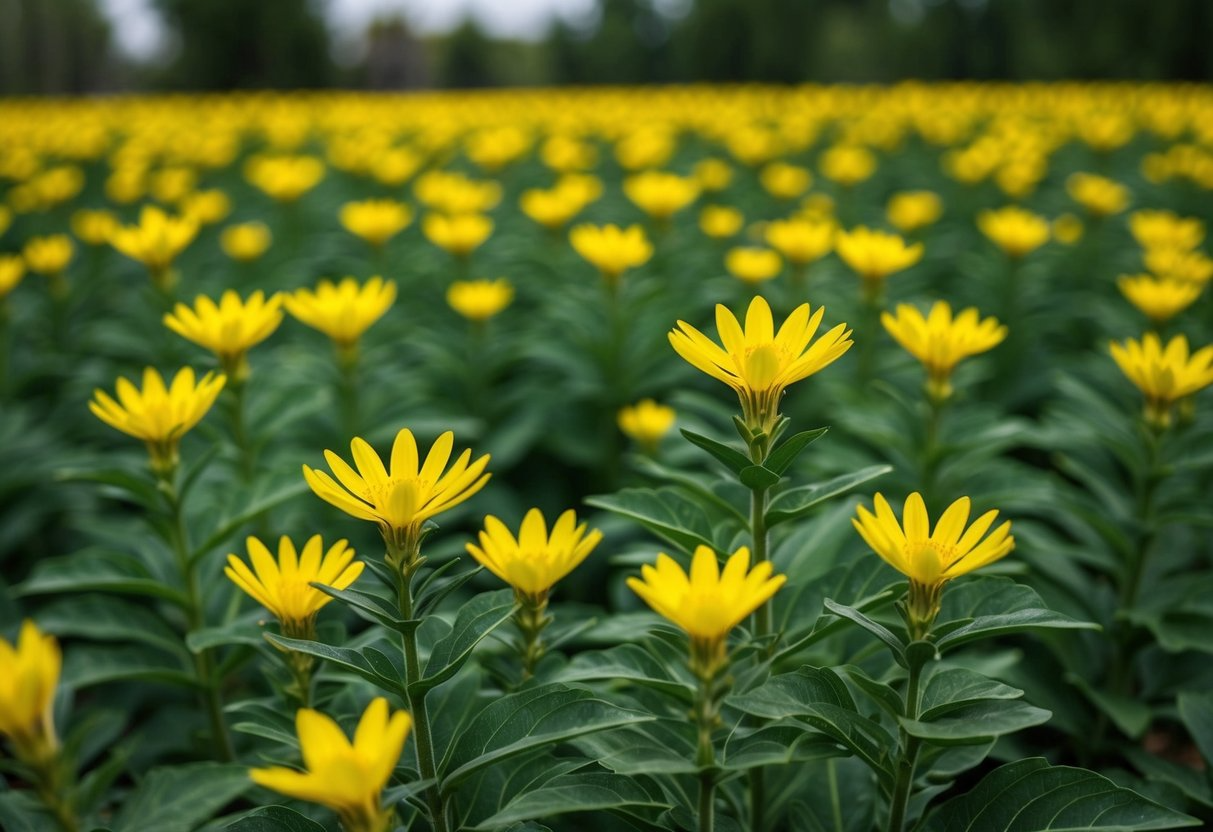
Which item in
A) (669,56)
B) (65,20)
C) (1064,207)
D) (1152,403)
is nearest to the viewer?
(1152,403)

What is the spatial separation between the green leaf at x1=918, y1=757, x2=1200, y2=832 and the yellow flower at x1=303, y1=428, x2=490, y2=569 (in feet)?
3.04

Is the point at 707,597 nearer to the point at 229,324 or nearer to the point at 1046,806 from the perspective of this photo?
the point at 1046,806

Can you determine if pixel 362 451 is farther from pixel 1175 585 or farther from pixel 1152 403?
pixel 1175 585

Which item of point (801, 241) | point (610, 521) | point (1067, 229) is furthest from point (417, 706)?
point (1067, 229)

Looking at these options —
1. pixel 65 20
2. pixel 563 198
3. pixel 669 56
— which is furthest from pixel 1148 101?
pixel 65 20

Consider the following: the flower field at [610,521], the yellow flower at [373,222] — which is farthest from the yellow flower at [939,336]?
the yellow flower at [373,222]

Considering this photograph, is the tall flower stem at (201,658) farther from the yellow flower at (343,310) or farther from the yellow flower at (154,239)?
the yellow flower at (154,239)

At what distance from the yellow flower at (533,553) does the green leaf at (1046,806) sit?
0.72 m

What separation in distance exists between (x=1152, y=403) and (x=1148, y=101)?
10359 millimetres

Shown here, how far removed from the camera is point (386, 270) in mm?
4828

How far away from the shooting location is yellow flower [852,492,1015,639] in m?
1.31

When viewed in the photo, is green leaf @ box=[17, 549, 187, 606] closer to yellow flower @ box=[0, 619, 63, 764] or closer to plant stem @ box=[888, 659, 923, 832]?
yellow flower @ box=[0, 619, 63, 764]

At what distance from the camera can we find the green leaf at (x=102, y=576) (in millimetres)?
2094

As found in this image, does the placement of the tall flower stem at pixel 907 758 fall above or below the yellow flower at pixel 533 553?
→ below
